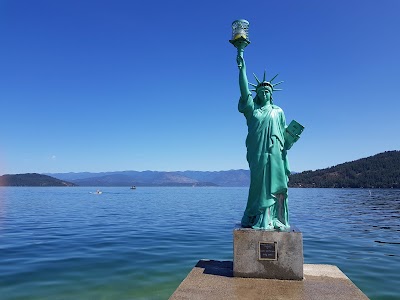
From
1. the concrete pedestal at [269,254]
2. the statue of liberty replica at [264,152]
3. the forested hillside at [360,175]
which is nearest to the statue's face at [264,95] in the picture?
the statue of liberty replica at [264,152]

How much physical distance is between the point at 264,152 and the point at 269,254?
2192 millimetres

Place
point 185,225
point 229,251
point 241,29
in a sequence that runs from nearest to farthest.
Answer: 1. point 241,29
2. point 229,251
3. point 185,225

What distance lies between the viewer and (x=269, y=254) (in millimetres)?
6891

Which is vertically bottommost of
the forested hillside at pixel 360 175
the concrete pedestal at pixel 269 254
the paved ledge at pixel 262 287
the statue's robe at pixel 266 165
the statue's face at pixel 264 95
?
the paved ledge at pixel 262 287

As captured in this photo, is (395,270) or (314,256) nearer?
(395,270)

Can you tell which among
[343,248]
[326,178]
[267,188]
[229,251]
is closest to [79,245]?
[229,251]

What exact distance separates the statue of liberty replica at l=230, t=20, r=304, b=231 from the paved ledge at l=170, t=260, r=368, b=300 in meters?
1.16

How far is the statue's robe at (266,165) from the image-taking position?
24.5ft

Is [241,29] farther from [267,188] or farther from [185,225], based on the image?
[185,225]

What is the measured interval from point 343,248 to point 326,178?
157738 mm

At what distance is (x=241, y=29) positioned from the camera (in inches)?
298

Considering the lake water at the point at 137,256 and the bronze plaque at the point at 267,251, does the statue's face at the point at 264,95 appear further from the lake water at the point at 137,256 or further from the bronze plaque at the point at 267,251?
the lake water at the point at 137,256

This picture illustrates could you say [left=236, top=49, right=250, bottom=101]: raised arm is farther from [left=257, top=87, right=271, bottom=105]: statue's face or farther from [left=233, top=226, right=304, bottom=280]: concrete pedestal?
[left=233, top=226, right=304, bottom=280]: concrete pedestal

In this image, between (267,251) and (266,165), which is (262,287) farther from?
(266,165)
